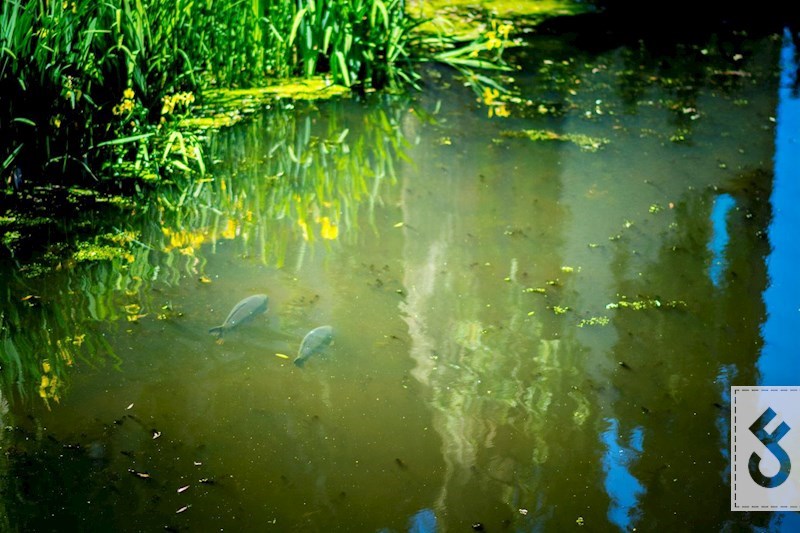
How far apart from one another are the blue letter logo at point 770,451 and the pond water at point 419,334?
3.5 inches

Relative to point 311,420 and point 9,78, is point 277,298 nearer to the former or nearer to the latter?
point 311,420

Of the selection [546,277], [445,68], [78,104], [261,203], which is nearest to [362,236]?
[261,203]

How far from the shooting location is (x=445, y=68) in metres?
5.69

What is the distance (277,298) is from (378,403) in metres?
0.71

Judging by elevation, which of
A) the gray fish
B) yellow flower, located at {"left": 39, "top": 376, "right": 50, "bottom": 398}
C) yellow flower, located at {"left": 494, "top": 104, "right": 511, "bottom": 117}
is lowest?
yellow flower, located at {"left": 39, "top": 376, "right": 50, "bottom": 398}

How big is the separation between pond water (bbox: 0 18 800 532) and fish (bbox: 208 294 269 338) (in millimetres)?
32

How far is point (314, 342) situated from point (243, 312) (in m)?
0.30

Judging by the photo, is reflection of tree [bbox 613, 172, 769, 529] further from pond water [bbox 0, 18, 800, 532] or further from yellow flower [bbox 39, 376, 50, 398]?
yellow flower [bbox 39, 376, 50, 398]

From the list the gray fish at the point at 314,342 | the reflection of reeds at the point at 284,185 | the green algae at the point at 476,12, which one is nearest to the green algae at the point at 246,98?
the reflection of reeds at the point at 284,185

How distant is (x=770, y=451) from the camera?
8.77 ft

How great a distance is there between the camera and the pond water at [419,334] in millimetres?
2443

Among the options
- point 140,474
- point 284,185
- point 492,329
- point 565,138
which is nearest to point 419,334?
point 492,329

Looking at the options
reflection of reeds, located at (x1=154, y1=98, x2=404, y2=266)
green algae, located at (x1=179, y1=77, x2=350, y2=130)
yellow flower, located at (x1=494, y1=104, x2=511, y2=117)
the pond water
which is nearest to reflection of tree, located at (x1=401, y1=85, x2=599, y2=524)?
the pond water

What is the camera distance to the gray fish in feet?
9.74
